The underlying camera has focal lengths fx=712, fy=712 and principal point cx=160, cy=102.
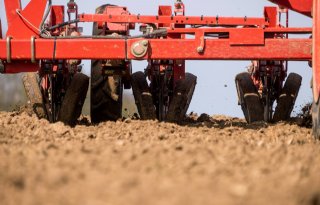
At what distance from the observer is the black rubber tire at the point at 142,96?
8203 mm

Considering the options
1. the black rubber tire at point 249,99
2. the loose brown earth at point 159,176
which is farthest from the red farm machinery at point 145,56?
the loose brown earth at point 159,176

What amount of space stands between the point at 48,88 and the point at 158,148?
14.6 feet

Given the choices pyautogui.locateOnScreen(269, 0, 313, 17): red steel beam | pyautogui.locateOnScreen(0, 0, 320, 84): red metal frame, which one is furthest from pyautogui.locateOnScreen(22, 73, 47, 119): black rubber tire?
pyautogui.locateOnScreen(269, 0, 313, 17): red steel beam

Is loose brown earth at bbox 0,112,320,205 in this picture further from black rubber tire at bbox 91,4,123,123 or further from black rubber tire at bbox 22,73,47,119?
black rubber tire at bbox 91,4,123,123

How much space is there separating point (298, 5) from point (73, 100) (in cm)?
279

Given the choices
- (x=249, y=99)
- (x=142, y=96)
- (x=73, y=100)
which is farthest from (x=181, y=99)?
(x=73, y=100)

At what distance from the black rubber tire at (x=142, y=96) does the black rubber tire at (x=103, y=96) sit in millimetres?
201

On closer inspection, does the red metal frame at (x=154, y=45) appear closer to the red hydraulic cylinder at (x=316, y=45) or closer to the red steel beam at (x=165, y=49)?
the red steel beam at (x=165, y=49)

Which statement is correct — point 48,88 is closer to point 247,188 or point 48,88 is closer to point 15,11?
point 15,11

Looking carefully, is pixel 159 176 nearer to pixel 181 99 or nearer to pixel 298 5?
pixel 298 5

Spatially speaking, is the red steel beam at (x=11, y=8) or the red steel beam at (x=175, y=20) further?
the red steel beam at (x=175, y=20)

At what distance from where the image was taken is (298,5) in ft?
21.7

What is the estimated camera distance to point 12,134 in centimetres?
594

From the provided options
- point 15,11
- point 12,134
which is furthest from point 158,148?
point 15,11
